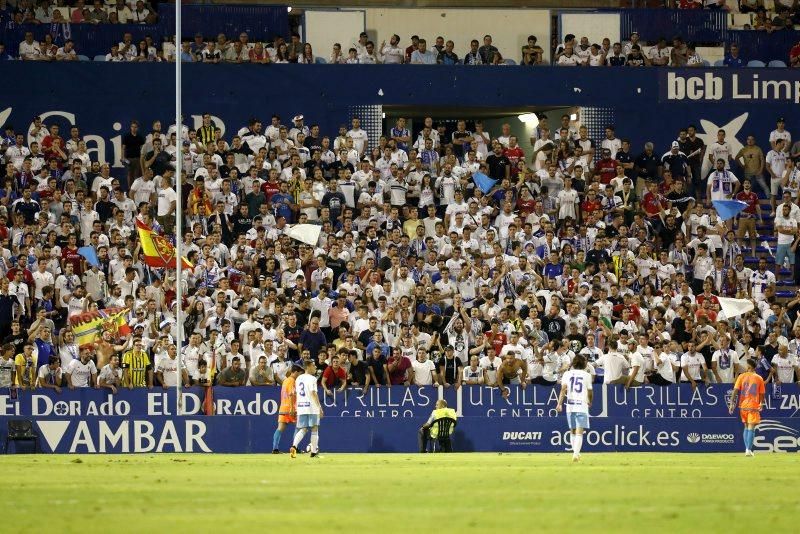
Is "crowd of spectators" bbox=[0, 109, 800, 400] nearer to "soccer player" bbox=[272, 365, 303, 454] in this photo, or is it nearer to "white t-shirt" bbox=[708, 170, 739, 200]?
"white t-shirt" bbox=[708, 170, 739, 200]

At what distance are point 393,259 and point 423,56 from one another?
9.78m

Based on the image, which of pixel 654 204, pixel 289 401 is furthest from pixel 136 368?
pixel 654 204

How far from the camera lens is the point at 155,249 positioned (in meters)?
32.0

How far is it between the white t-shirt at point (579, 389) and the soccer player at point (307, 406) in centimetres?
456

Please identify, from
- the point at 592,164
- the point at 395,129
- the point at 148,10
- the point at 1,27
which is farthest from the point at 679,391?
the point at 1,27

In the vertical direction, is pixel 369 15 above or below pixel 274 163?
above

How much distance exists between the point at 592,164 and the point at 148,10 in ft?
42.8

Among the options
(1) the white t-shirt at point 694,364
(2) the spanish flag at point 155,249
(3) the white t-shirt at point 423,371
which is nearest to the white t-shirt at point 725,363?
(1) the white t-shirt at point 694,364

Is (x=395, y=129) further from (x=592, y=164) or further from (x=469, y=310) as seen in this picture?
(x=469, y=310)

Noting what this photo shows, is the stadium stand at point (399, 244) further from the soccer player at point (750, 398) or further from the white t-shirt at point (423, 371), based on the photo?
the soccer player at point (750, 398)

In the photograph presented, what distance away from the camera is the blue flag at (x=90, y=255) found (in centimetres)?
3309

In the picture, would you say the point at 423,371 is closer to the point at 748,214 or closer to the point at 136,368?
the point at 136,368

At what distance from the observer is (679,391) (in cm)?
3177

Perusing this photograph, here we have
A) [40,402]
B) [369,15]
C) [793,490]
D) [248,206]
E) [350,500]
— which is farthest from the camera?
[369,15]
